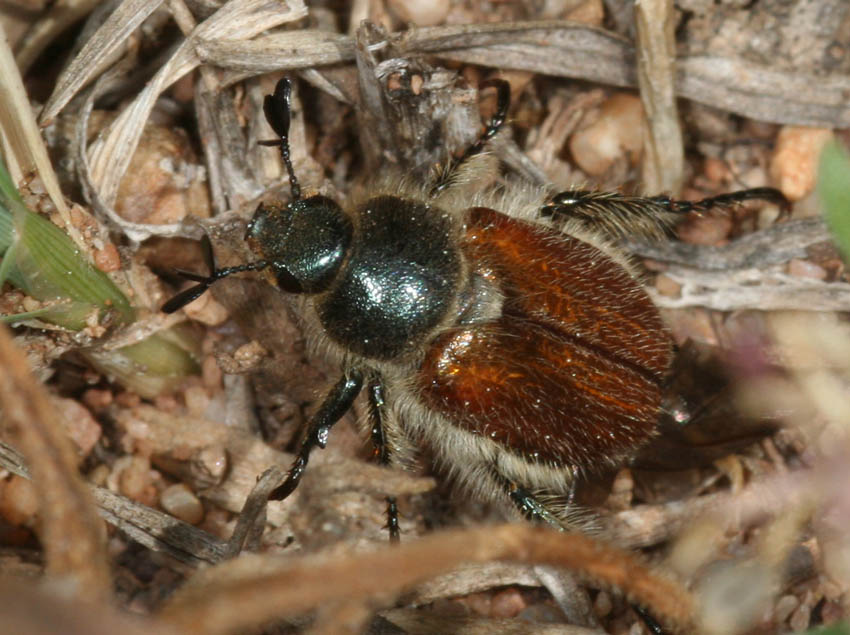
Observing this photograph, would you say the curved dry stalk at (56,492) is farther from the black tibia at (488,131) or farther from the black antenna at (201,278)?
the black tibia at (488,131)

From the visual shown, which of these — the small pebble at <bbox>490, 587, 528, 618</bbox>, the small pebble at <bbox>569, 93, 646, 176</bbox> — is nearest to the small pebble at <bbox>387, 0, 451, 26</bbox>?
the small pebble at <bbox>569, 93, 646, 176</bbox>

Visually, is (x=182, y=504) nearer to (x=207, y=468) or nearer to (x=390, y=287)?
(x=207, y=468)

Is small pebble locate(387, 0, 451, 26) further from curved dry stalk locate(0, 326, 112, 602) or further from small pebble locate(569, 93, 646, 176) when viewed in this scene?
curved dry stalk locate(0, 326, 112, 602)

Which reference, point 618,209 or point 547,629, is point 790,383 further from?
point 547,629

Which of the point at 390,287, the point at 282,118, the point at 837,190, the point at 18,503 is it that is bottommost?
the point at 18,503

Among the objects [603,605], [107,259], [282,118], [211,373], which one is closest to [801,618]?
[603,605]

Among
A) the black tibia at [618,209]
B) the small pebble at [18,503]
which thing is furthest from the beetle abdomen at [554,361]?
the small pebble at [18,503]

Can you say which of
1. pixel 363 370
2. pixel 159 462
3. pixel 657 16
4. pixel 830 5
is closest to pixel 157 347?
pixel 159 462
